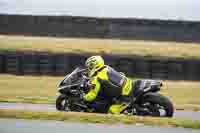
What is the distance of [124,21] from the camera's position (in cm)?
2255

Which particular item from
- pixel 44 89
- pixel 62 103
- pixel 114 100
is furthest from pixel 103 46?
pixel 114 100

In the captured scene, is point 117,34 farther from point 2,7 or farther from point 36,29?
point 2,7

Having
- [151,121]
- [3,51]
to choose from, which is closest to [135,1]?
[3,51]

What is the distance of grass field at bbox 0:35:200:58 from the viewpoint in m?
22.2

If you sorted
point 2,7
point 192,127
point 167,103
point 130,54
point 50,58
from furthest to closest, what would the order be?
point 2,7 < point 130,54 < point 50,58 < point 167,103 < point 192,127

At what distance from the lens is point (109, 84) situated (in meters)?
13.9

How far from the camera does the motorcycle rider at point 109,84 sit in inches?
545

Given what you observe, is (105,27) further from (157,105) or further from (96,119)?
(96,119)

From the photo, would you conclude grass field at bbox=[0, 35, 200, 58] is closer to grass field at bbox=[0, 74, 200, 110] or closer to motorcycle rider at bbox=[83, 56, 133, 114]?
grass field at bbox=[0, 74, 200, 110]

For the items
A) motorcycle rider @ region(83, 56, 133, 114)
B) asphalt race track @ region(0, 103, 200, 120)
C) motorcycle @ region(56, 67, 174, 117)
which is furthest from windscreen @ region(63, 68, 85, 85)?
asphalt race track @ region(0, 103, 200, 120)

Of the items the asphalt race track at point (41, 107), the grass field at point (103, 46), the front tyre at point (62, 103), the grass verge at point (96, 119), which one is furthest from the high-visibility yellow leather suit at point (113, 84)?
the grass field at point (103, 46)

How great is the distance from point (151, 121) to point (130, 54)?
10910 mm

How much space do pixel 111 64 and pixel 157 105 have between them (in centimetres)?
668

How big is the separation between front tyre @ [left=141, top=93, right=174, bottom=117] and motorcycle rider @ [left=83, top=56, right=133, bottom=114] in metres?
0.42
